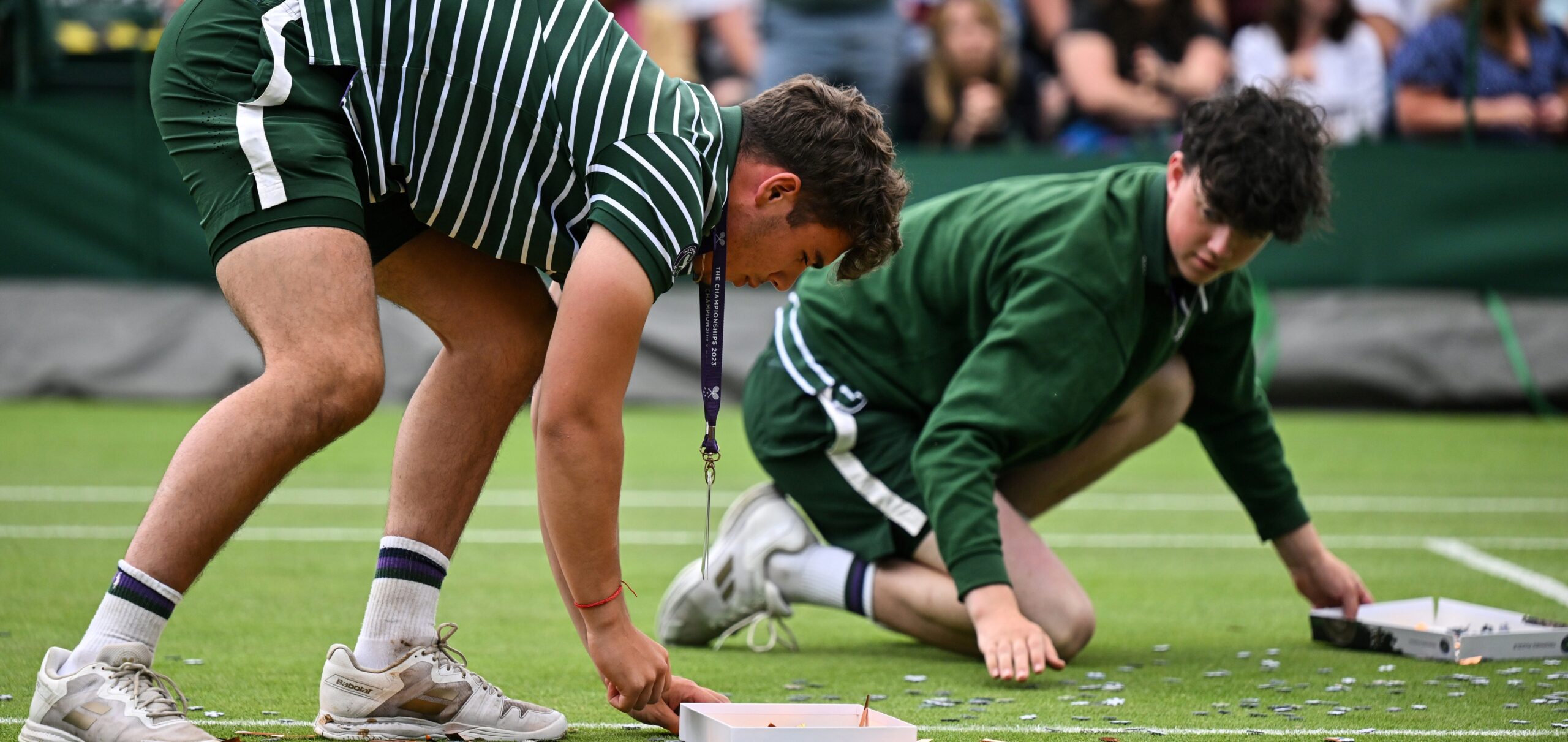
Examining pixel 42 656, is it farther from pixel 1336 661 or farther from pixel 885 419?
pixel 1336 661

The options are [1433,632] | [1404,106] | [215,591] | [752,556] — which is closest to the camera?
[1433,632]

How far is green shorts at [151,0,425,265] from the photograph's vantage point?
2.11 meters

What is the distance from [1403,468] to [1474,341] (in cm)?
216

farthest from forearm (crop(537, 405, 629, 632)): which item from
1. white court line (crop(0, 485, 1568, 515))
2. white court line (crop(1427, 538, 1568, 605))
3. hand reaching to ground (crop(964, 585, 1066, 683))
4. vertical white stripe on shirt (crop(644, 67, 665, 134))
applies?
white court line (crop(0, 485, 1568, 515))

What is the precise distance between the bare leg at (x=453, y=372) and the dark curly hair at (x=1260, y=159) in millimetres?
1283

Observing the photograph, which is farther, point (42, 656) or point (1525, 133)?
point (1525, 133)

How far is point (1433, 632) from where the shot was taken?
301 centimetres

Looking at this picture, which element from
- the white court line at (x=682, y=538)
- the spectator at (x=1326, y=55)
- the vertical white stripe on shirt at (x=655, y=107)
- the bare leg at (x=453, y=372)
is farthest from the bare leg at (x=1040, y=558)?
the spectator at (x=1326, y=55)

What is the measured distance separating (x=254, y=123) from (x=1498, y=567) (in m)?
3.36

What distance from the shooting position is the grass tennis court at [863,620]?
2.61 metres

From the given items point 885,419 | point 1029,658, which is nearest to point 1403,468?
point 885,419

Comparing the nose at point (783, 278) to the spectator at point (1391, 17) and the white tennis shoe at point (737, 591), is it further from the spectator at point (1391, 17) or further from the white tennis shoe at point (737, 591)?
the spectator at point (1391, 17)

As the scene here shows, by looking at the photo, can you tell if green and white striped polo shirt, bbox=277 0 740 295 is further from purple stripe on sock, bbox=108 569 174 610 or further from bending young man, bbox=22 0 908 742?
purple stripe on sock, bbox=108 569 174 610

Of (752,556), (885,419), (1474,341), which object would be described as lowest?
(752,556)
